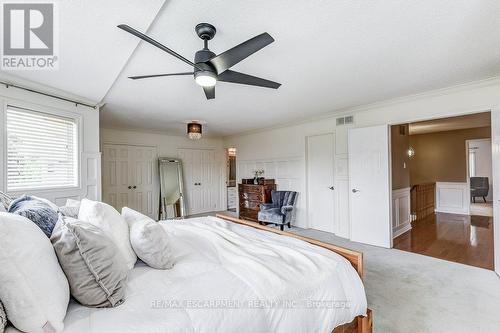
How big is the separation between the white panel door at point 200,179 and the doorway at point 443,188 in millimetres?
4803

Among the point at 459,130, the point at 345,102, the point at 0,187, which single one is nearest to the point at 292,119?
the point at 345,102

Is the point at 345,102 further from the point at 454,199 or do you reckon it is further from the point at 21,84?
the point at 454,199

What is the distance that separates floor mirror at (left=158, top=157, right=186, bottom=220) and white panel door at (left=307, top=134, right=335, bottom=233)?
343 centimetres

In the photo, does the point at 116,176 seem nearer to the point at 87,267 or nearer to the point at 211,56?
the point at 211,56

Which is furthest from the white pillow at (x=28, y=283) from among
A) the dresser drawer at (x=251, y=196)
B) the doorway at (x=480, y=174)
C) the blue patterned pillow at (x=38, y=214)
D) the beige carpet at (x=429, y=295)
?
the doorway at (x=480, y=174)

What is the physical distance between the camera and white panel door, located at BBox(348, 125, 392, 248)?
12.2ft

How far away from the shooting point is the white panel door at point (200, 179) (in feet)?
21.7

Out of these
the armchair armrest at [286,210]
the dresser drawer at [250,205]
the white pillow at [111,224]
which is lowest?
the dresser drawer at [250,205]

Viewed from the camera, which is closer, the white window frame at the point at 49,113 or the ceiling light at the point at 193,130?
the white window frame at the point at 49,113

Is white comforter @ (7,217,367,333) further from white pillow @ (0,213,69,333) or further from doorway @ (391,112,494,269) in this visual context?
doorway @ (391,112,494,269)

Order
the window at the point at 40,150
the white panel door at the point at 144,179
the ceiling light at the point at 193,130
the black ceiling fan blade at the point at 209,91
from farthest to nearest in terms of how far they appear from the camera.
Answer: the white panel door at the point at 144,179, the ceiling light at the point at 193,130, the window at the point at 40,150, the black ceiling fan blade at the point at 209,91

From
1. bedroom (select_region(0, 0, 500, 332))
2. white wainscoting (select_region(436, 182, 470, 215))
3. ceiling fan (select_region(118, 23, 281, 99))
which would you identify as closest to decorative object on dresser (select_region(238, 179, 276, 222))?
bedroom (select_region(0, 0, 500, 332))

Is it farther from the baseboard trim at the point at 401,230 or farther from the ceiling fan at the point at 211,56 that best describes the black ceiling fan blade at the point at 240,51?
the baseboard trim at the point at 401,230

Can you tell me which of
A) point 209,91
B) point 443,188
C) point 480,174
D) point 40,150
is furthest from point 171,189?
point 480,174
